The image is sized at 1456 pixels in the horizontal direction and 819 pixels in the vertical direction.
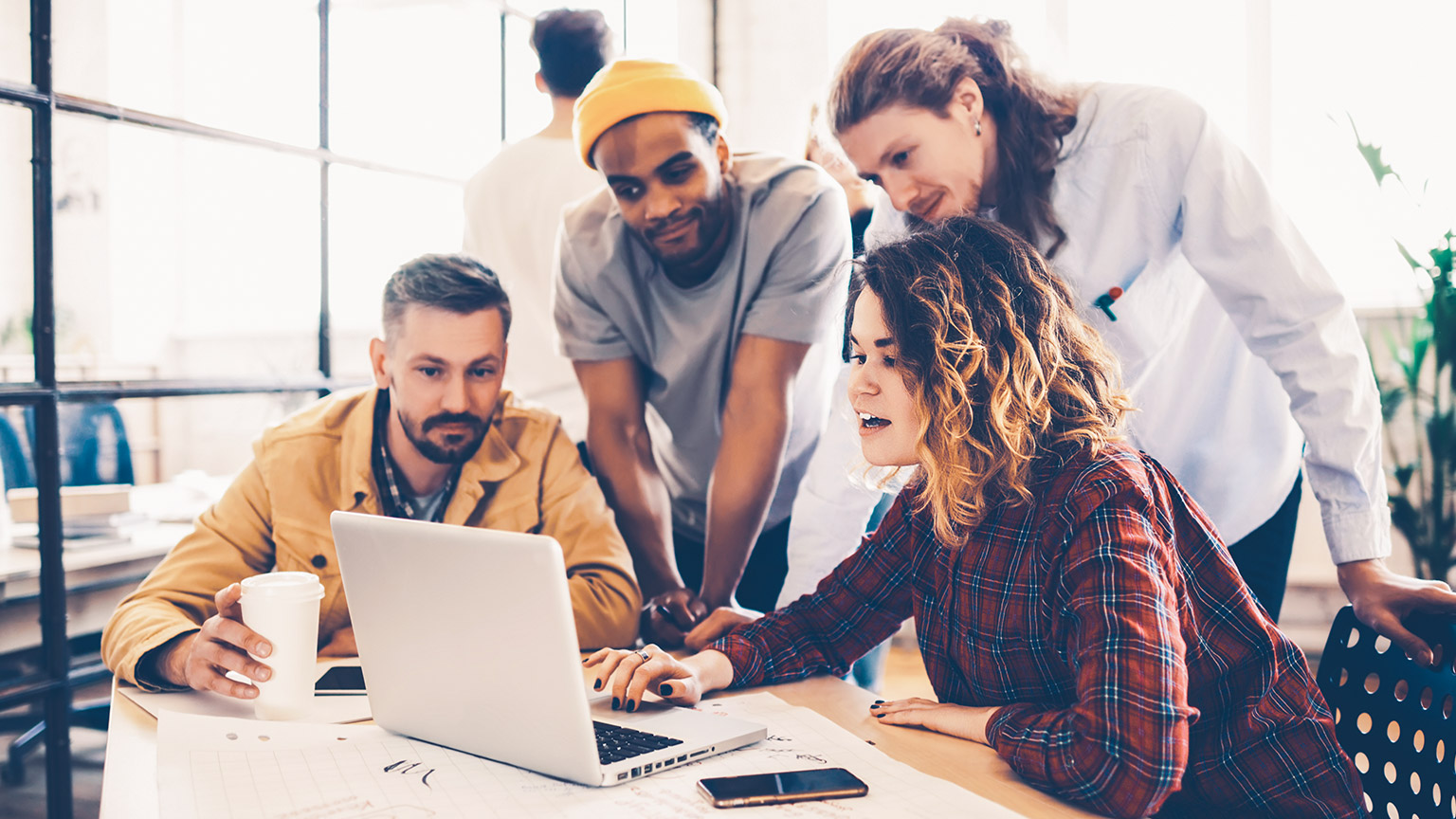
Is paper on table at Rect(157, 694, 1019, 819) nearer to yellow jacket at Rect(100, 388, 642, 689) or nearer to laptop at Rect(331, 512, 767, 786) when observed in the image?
laptop at Rect(331, 512, 767, 786)

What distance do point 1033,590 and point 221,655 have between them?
31.9 inches

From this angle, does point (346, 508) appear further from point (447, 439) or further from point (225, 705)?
point (225, 705)

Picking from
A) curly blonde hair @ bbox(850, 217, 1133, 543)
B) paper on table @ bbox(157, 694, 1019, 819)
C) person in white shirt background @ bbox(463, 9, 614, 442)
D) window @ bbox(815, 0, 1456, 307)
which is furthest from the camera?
window @ bbox(815, 0, 1456, 307)

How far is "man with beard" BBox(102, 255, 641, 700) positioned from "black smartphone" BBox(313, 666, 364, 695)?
Result: 0.33 ft

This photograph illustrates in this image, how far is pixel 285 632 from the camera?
3.31 ft

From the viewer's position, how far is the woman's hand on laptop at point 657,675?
3.41 ft

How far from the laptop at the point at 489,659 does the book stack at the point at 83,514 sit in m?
0.90

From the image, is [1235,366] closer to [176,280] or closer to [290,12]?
[290,12]

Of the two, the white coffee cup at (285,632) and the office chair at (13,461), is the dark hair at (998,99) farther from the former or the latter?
the office chair at (13,461)

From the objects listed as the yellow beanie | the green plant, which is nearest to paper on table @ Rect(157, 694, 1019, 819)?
the yellow beanie

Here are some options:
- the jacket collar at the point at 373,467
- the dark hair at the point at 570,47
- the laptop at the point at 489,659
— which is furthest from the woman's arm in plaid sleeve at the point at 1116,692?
the dark hair at the point at 570,47

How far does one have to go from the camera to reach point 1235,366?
151 cm

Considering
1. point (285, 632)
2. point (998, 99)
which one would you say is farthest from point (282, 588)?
point (998, 99)

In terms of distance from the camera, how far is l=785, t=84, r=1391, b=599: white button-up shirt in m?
1.23
